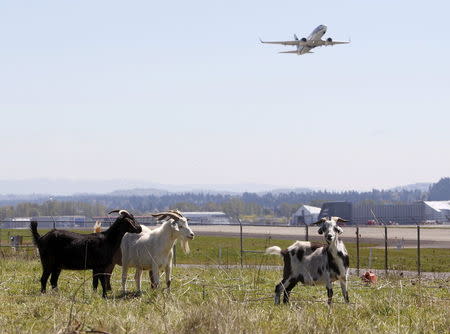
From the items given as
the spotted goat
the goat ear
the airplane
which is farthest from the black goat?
the airplane

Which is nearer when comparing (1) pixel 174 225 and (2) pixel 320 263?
(2) pixel 320 263

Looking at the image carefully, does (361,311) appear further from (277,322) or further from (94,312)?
(94,312)

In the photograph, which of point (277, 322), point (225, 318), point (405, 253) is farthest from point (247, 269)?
point (405, 253)

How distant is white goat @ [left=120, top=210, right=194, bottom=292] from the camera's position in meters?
18.5

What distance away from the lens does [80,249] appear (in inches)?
736

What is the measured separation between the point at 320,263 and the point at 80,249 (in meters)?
5.48

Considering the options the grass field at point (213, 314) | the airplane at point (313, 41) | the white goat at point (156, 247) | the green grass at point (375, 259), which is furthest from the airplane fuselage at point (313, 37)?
the grass field at point (213, 314)

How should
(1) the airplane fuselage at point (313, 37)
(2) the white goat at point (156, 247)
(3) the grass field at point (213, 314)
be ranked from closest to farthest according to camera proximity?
(3) the grass field at point (213, 314), (2) the white goat at point (156, 247), (1) the airplane fuselage at point (313, 37)

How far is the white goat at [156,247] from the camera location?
18.5 m

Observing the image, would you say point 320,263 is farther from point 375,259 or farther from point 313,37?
point 313,37

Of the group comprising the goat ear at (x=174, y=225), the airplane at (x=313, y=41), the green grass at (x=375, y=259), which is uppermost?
the airplane at (x=313, y=41)

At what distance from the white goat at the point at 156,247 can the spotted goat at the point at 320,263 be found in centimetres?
286

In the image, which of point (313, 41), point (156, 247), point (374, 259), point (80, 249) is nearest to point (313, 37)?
point (313, 41)

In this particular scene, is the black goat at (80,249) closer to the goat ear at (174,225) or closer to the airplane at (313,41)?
the goat ear at (174,225)
